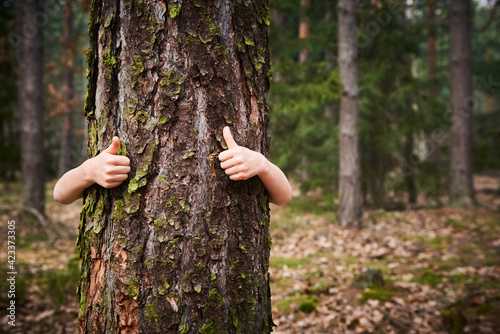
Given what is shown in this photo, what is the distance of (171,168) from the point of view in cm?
172

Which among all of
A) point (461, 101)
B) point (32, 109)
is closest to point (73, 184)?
point (32, 109)

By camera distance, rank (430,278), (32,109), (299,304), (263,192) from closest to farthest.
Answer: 1. (263,192)
2. (299,304)
3. (430,278)
4. (32,109)

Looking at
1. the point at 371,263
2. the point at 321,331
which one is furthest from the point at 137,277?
the point at 371,263

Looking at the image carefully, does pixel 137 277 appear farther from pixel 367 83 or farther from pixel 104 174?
pixel 367 83

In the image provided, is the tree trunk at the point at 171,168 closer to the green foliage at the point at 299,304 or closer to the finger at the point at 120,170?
the finger at the point at 120,170

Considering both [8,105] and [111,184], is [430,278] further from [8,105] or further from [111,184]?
[8,105]

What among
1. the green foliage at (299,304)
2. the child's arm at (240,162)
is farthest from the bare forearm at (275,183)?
the green foliage at (299,304)

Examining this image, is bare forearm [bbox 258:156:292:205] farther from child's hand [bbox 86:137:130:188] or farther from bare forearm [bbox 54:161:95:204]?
bare forearm [bbox 54:161:95:204]

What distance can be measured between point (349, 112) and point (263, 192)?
665cm

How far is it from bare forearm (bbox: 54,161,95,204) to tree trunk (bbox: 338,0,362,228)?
23.0 ft

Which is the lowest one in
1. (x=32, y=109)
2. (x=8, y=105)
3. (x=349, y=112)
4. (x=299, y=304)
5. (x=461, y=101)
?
(x=299, y=304)

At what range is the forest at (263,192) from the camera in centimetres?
172

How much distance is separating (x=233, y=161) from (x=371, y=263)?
16.4 ft

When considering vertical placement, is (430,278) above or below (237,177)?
below
